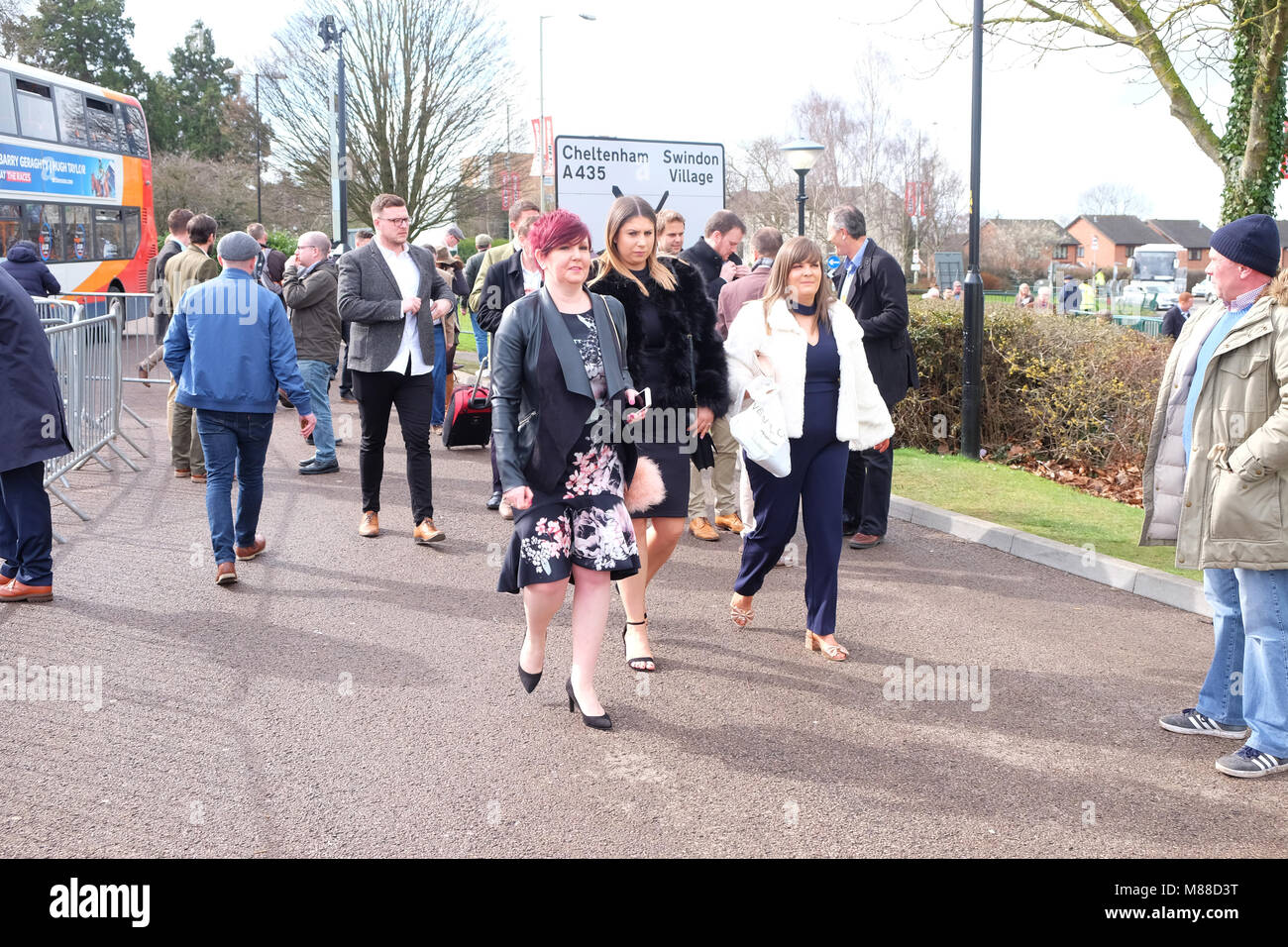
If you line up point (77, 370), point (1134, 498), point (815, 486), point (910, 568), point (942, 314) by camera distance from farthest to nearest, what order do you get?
1. point (942, 314)
2. point (1134, 498)
3. point (77, 370)
4. point (910, 568)
5. point (815, 486)

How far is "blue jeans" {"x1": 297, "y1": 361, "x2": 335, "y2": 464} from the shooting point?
34.1 ft

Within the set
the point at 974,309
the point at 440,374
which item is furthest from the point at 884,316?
the point at 440,374

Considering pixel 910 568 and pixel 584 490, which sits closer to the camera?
pixel 584 490

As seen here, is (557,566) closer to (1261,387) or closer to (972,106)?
(1261,387)

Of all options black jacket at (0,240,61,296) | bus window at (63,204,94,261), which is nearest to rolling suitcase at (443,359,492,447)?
black jacket at (0,240,61,296)

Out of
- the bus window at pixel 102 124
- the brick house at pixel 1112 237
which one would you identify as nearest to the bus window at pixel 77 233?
the bus window at pixel 102 124

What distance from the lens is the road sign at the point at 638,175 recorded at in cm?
1059

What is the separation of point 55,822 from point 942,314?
32.2ft

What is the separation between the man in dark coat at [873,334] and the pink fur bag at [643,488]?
9.59 feet

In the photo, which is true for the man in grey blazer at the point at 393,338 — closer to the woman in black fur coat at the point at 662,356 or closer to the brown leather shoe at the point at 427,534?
the brown leather shoe at the point at 427,534

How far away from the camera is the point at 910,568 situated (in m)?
7.28

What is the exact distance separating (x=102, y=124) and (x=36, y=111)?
282 centimetres
